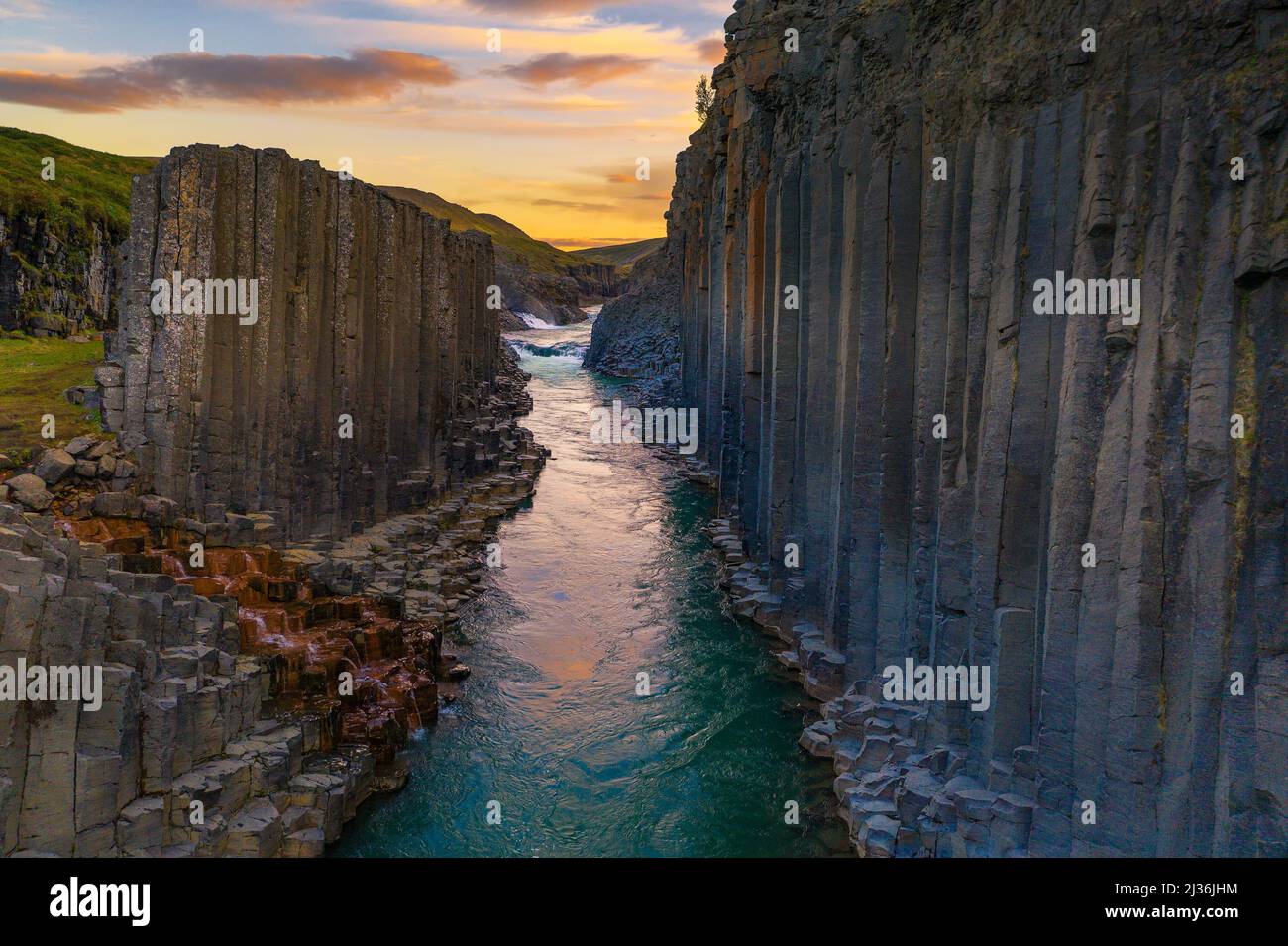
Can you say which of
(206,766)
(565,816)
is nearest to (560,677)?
(565,816)

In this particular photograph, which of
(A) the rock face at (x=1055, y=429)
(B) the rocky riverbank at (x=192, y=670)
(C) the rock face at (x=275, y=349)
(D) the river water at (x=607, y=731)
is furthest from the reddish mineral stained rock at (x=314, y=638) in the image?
(A) the rock face at (x=1055, y=429)

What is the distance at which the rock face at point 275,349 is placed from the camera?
53.7 feet

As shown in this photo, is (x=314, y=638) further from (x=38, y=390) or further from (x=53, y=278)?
(x=53, y=278)

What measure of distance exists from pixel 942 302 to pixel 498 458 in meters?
23.8

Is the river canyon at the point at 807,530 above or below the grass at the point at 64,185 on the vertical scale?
below

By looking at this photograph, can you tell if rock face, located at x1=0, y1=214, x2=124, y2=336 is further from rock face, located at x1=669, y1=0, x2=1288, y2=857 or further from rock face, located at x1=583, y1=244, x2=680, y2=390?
rock face, located at x1=583, y1=244, x2=680, y2=390

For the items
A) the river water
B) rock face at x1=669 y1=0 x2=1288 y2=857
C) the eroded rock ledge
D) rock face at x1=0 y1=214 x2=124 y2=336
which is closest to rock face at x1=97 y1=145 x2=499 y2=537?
the eroded rock ledge

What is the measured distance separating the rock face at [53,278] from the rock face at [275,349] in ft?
45.2

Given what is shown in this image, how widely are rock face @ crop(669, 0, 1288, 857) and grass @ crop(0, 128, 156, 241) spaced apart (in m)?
26.9

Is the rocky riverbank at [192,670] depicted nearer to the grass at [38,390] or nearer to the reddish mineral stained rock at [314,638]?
the reddish mineral stained rock at [314,638]

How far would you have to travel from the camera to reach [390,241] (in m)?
24.0

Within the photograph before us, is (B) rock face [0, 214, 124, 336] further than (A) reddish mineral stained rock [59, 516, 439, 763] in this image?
Yes

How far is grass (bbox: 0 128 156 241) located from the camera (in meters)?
34.2

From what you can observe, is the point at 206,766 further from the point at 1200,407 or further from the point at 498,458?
the point at 498,458
